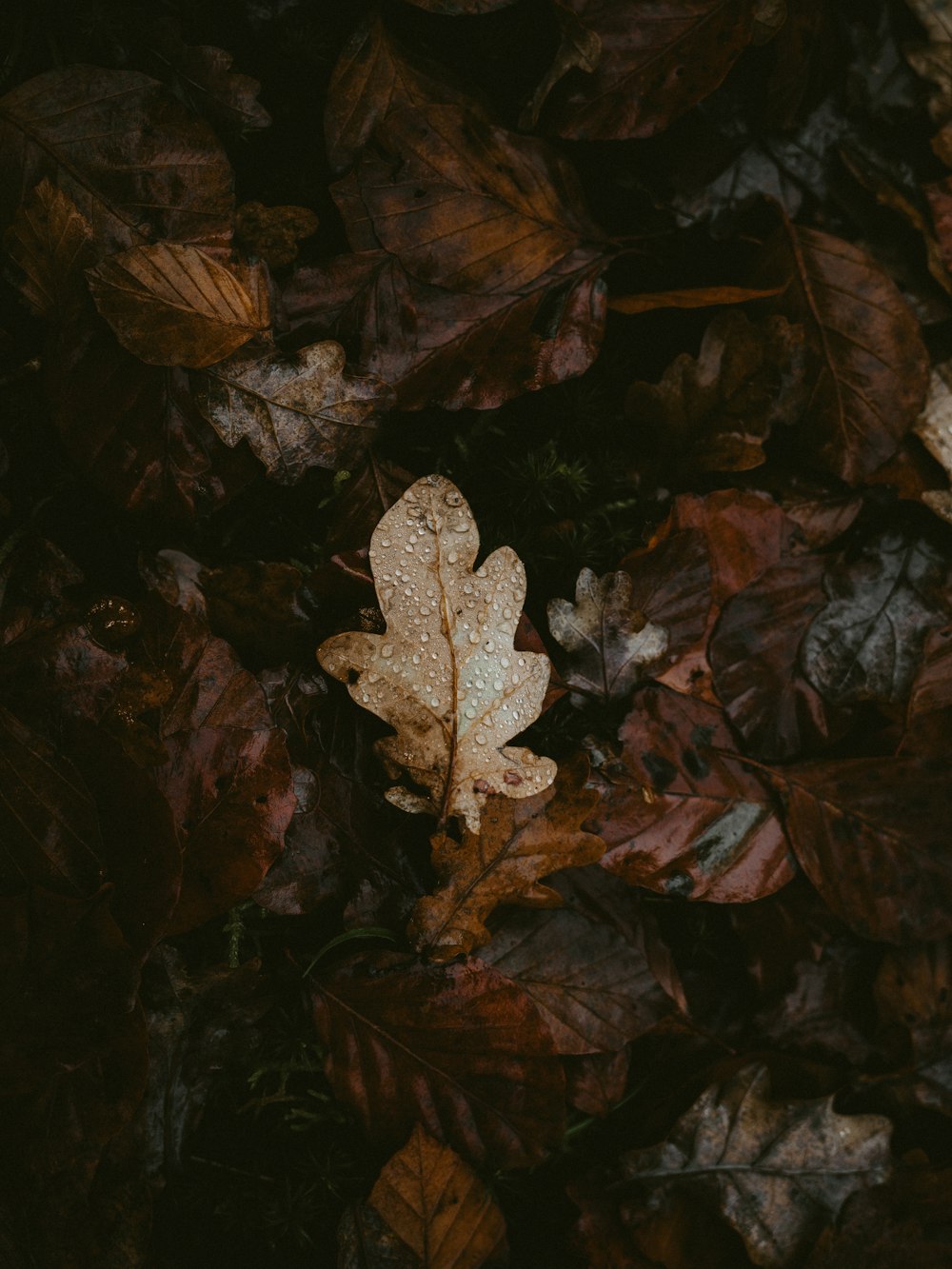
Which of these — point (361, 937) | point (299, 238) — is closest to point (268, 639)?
point (361, 937)

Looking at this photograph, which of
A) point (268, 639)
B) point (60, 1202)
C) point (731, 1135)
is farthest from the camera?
point (731, 1135)

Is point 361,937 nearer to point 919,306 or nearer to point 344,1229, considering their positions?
point 344,1229

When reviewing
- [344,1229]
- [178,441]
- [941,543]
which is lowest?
[344,1229]

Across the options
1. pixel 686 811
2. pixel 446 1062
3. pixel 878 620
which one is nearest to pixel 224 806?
pixel 446 1062

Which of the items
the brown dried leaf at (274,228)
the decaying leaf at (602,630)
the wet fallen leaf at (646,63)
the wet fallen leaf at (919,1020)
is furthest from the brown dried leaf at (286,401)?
the wet fallen leaf at (919,1020)

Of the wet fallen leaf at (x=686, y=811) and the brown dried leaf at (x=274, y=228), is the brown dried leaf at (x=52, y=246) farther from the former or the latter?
the wet fallen leaf at (x=686, y=811)

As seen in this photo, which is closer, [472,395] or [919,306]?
[472,395]

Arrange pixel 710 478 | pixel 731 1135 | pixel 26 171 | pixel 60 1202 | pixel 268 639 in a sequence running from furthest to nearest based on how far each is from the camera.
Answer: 1. pixel 710 478
2. pixel 731 1135
3. pixel 268 639
4. pixel 26 171
5. pixel 60 1202
